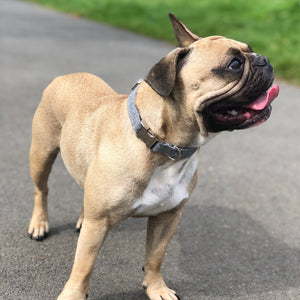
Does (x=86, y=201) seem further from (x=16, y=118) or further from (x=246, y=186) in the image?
(x=16, y=118)

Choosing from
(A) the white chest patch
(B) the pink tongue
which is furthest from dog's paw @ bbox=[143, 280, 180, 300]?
(B) the pink tongue

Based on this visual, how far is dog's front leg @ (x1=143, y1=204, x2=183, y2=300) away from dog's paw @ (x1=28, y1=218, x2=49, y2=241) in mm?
1013

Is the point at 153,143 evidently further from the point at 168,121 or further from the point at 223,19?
the point at 223,19

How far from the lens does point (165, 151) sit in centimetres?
280

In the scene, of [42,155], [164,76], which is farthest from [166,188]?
[42,155]

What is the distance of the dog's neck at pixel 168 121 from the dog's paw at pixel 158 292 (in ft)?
3.62

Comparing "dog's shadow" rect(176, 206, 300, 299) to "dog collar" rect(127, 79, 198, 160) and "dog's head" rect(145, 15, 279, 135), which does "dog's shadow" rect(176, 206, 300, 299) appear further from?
"dog's head" rect(145, 15, 279, 135)

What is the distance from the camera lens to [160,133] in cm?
279

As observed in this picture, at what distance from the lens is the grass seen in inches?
433

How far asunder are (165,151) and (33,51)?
9.04 metres

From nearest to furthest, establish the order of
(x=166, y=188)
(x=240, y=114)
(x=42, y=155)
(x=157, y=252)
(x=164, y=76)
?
(x=164, y=76), (x=240, y=114), (x=166, y=188), (x=157, y=252), (x=42, y=155)

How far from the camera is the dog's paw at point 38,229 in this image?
3.93m

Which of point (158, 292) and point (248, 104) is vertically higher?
point (248, 104)

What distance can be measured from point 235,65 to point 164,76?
42cm
